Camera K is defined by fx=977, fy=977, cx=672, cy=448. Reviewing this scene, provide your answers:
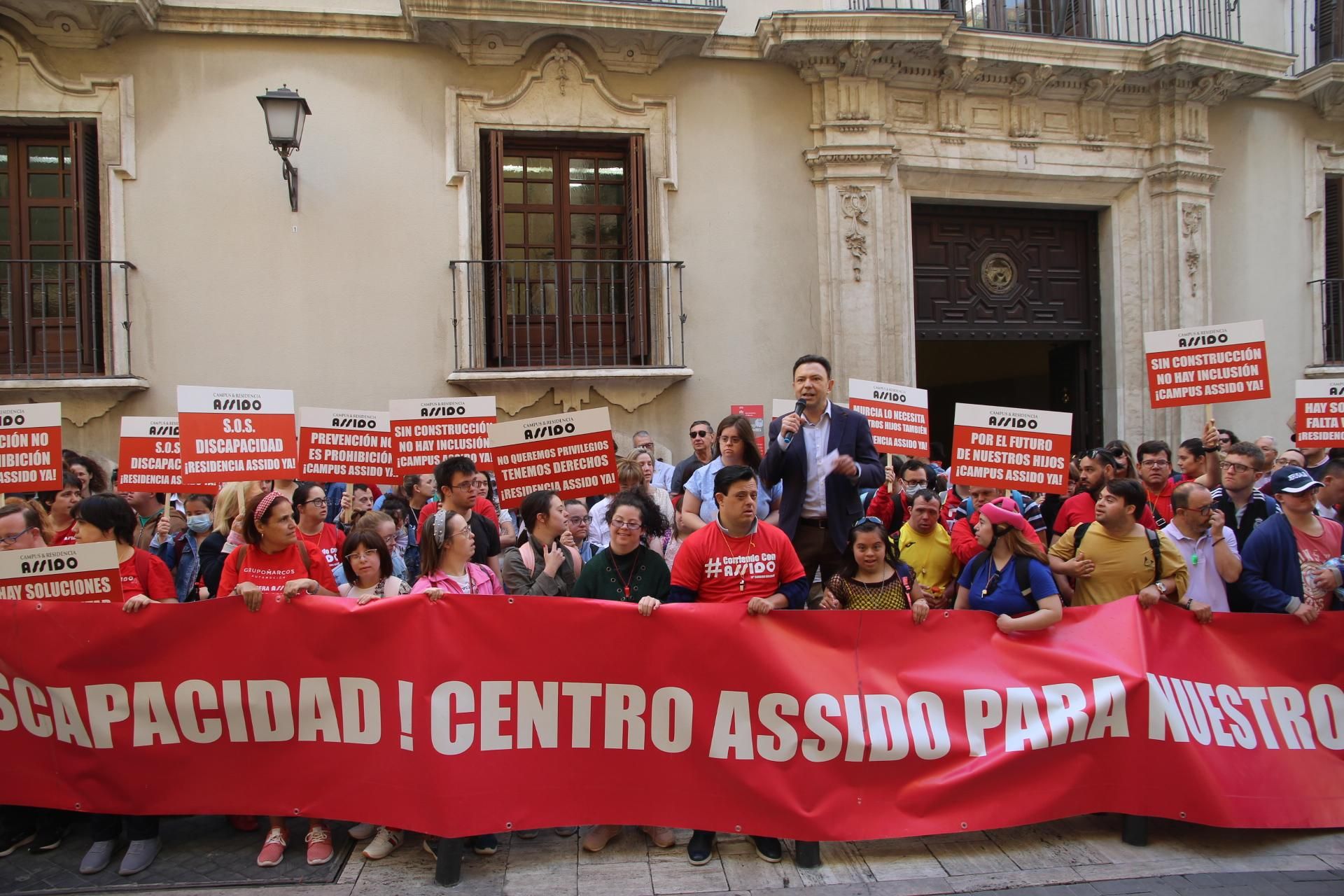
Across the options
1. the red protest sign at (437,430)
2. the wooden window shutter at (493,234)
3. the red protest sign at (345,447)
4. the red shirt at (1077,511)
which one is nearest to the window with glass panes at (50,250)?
the wooden window shutter at (493,234)

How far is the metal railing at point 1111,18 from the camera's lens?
11281mm

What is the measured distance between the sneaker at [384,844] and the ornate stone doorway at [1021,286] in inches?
338

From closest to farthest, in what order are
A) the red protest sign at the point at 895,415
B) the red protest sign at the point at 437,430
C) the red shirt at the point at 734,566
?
the red shirt at the point at 734,566 < the red protest sign at the point at 437,430 < the red protest sign at the point at 895,415

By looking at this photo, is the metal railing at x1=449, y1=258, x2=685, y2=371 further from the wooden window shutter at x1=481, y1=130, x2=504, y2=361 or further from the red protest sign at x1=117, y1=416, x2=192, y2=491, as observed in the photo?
the red protest sign at x1=117, y1=416, x2=192, y2=491

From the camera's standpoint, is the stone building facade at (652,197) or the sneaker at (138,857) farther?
the stone building facade at (652,197)

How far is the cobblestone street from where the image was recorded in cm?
398

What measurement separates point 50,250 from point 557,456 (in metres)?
6.67

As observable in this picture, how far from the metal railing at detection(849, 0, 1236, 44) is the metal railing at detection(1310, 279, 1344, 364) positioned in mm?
3167

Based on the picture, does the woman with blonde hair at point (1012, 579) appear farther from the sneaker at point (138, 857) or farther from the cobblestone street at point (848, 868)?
the sneaker at point (138, 857)

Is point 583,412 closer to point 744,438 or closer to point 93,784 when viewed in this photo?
point 744,438

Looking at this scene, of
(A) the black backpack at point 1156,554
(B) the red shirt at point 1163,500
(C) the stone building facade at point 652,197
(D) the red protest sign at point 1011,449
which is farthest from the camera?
(C) the stone building facade at point 652,197

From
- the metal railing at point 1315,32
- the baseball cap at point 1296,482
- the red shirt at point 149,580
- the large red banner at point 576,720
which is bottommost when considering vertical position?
the large red banner at point 576,720

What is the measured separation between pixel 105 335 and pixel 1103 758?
9.12m

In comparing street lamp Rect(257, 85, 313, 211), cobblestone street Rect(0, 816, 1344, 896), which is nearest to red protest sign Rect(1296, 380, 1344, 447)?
cobblestone street Rect(0, 816, 1344, 896)
